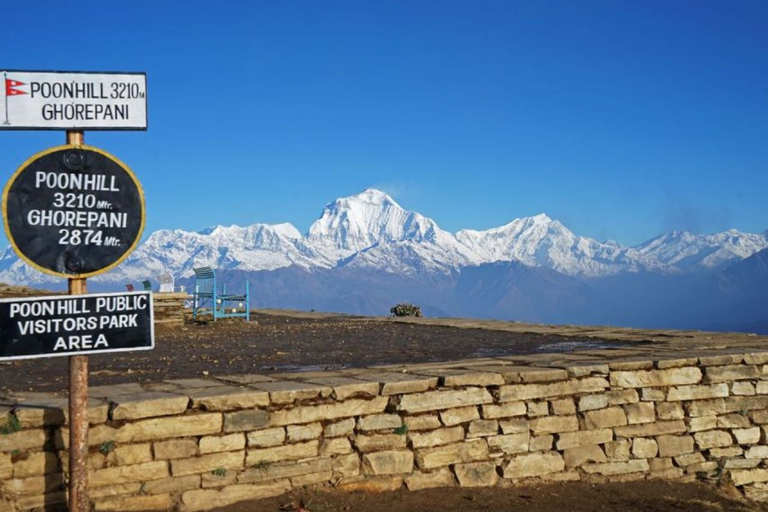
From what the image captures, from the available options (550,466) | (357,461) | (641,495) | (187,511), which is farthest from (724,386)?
(187,511)

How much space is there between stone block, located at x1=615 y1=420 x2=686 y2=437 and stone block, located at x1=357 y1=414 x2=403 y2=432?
2.39 m

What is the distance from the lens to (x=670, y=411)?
760cm

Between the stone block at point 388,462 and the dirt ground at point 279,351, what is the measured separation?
220cm

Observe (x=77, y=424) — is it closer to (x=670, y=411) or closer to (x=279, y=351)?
(x=670, y=411)

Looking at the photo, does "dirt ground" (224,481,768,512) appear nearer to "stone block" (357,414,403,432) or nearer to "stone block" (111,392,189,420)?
"stone block" (357,414,403,432)

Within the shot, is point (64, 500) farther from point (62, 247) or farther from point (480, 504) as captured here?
point (480, 504)

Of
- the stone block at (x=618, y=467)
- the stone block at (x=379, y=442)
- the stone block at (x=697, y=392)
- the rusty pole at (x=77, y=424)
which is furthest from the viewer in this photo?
the stone block at (x=697, y=392)

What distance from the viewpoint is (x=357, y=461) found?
6086 millimetres

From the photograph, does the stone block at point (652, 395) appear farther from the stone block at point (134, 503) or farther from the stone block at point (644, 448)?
the stone block at point (134, 503)

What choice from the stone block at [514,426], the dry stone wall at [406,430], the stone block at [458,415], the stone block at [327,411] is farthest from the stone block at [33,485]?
the stone block at [514,426]

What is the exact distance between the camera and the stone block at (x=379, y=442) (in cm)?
612

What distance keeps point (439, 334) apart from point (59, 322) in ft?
30.6

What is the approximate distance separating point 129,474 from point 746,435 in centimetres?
623

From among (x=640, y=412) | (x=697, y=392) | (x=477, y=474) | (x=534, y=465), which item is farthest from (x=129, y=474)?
(x=697, y=392)
